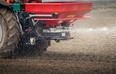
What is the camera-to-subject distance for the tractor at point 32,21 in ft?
27.1

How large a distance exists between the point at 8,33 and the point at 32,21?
0.62 m

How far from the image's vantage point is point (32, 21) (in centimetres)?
849

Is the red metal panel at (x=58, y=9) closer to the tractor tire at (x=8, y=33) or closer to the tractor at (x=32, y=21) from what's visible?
the tractor at (x=32, y=21)

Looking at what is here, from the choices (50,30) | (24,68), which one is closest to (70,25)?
(50,30)

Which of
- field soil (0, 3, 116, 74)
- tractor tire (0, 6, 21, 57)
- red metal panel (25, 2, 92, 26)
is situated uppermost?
red metal panel (25, 2, 92, 26)

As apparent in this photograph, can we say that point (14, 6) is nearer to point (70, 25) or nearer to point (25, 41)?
point (25, 41)

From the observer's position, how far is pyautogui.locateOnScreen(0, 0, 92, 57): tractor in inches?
325

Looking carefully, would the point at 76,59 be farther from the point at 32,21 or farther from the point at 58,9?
the point at 32,21

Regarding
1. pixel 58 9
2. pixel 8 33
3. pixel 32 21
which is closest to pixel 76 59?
pixel 58 9

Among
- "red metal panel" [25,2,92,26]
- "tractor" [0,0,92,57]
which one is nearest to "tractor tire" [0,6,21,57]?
"tractor" [0,0,92,57]

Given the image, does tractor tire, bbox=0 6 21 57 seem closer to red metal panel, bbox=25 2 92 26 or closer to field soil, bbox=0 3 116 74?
field soil, bbox=0 3 116 74

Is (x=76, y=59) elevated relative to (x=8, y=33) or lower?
lower

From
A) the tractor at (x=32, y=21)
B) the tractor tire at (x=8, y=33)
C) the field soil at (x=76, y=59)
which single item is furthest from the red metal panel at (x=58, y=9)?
the field soil at (x=76, y=59)

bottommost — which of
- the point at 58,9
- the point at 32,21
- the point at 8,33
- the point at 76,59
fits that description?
the point at 76,59
